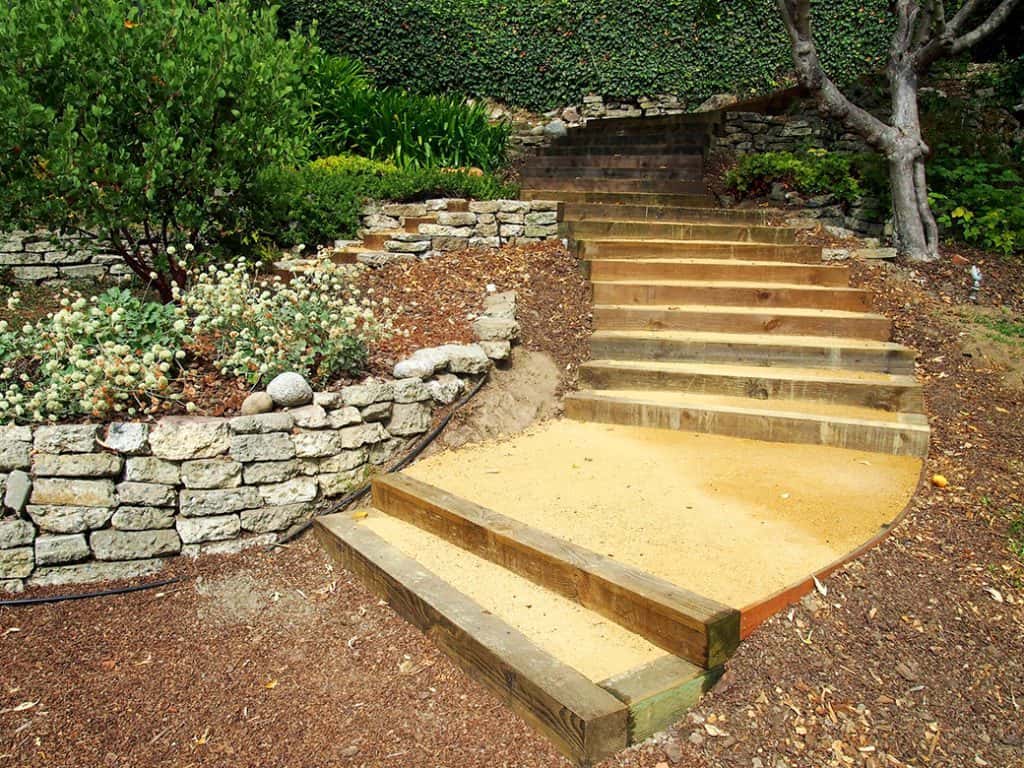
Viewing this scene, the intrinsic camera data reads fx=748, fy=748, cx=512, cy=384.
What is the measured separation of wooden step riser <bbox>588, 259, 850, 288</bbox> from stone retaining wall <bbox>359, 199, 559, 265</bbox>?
125 centimetres

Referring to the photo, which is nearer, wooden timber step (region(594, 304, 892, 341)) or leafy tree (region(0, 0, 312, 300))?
leafy tree (region(0, 0, 312, 300))

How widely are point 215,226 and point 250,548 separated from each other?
3.21 meters

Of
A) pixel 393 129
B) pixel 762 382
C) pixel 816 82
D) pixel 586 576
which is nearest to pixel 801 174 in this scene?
pixel 816 82

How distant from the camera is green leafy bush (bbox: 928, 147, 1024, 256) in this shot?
22.3 ft

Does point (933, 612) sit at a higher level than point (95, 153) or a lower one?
lower

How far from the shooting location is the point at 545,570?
9.98 feet

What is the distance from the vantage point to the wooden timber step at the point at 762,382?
14.7 ft

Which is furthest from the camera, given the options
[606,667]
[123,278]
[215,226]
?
[123,278]

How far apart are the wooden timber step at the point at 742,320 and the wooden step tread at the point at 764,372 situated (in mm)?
497

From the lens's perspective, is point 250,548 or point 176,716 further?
point 250,548

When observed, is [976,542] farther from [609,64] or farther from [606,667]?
[609,64]

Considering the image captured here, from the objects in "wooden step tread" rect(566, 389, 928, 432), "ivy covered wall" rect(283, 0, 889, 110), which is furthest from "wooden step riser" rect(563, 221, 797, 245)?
"ivy covered wall" rect(283, 0, 889, 110)

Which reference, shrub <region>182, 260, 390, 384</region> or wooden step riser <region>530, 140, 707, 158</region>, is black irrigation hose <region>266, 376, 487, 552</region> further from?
wooden step riser <region>530, 140, 707, 158</region>

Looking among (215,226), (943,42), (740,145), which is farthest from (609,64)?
(215,226)
